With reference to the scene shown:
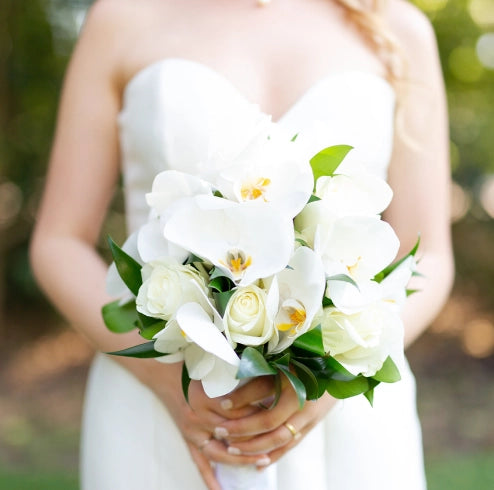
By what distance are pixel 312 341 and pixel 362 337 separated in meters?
0.11

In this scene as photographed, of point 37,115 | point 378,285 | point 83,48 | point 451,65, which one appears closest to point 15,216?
point 37,115

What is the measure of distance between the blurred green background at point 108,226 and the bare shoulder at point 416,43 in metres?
4.49

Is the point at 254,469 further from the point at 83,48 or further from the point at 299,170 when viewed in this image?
the point at 83,48

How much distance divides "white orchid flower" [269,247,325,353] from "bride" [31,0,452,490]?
1.71 ft

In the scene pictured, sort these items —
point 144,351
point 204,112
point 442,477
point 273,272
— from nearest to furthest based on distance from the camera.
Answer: point 273,272 → point 144,351 → point 204,112 → point 442,477

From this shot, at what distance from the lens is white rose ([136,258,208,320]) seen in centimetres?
136

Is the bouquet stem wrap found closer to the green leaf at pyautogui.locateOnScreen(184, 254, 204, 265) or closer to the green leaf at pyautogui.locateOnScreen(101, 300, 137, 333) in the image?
the green leaf at pyautogui.locateOnScreen(101, 300, 137, 333)

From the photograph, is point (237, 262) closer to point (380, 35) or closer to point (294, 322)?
point (294, 322)

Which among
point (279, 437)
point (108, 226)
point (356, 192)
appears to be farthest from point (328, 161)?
point (108, 226)

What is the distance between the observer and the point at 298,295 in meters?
1.35

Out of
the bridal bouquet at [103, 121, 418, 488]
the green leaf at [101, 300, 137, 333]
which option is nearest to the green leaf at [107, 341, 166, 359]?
the bridal bouquet at [103, 121, 418, 488]

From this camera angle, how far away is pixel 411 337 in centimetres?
202

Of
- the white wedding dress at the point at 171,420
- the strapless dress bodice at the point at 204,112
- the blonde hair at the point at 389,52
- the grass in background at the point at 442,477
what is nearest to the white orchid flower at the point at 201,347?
the white wedding dress at the point at 171,420

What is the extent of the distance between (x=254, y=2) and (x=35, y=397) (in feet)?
18.2
